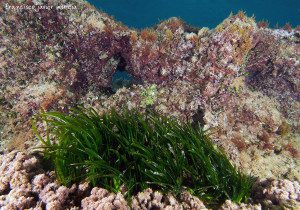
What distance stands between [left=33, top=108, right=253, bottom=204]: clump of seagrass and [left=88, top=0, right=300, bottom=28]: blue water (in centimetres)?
4234

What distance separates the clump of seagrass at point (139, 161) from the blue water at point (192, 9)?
42.3 meters

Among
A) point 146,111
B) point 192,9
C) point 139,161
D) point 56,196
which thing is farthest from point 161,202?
point 192,9

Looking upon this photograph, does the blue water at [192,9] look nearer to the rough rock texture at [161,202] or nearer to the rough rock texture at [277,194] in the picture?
the rough rock texture at [277,194]

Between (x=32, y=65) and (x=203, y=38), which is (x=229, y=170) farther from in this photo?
(x=32, y=65)

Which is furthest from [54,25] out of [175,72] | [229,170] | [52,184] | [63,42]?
[229,170]

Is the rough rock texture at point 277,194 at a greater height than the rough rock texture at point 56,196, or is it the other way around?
the rough rock texture at point 56,196

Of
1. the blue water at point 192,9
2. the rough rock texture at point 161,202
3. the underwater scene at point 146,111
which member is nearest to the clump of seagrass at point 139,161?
the underwater scene at point 146,111

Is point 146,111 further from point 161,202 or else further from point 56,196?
point 56,196

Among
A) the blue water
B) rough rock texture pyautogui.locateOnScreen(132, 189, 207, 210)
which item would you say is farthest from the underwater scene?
the blue water

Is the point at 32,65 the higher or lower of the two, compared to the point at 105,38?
lower

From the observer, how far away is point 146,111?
227 inches

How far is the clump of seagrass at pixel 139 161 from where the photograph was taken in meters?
3.61

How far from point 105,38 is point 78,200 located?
413cm

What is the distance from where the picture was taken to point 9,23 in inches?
239
